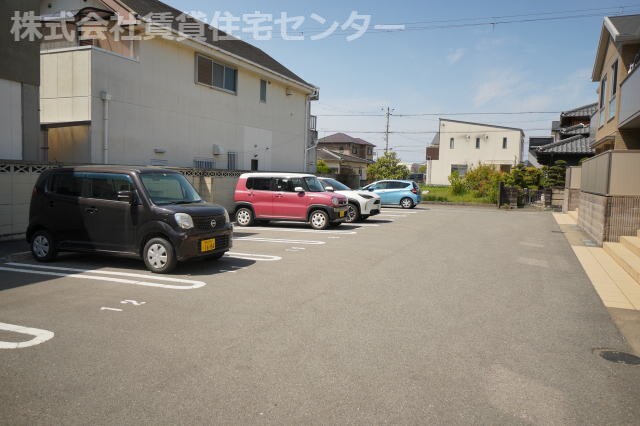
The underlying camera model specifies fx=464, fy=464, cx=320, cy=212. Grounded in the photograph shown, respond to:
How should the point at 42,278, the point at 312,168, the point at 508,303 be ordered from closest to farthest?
1. the point at 508,303
2. the point at 42,278
3. the point at 312,168

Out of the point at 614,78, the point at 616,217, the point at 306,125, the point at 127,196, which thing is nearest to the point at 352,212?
the point at 616,217

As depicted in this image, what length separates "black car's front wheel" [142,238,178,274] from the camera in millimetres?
7184

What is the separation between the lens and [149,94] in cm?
1481

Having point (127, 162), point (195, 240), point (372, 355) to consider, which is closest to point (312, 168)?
point (127, 162)

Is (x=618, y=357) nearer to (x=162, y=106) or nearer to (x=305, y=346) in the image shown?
(x=305, y=346)

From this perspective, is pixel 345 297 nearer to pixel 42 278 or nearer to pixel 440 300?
pixel 440 300

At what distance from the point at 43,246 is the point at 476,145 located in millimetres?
44315

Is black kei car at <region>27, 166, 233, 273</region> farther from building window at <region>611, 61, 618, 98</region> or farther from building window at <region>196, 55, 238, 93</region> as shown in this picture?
building window at <region>611, 61, 618, 98</region>

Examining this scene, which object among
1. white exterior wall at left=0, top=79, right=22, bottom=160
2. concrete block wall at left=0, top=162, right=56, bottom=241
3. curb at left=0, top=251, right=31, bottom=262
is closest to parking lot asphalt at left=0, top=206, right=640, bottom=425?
curb at left=0, top=251, right=31, bottom=262

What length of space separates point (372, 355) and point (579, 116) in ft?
132

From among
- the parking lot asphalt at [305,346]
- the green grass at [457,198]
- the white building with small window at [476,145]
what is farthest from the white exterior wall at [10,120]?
the white building with small window at [476,145]

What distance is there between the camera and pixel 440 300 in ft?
20.0

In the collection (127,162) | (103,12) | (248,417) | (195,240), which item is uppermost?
(103,12)

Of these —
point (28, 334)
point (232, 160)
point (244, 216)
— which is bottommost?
point (28, 334)
